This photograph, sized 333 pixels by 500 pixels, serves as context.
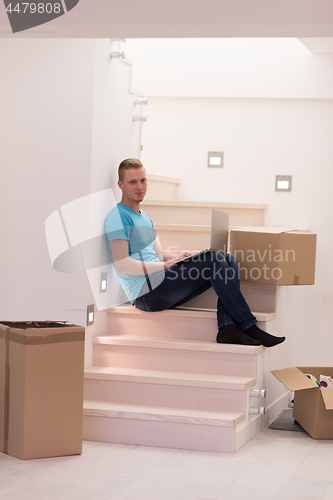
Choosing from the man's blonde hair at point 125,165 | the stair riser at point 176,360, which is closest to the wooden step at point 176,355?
the stair riser at point 176,360

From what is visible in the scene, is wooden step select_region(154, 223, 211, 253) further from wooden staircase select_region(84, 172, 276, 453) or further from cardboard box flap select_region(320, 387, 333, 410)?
cardboard box flap select_region(320, 387, 333, 410)

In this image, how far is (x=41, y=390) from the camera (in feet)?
7.98

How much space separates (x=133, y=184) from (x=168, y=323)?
2.47 ft

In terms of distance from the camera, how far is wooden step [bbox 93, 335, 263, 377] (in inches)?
114

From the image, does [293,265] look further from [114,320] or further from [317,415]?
[114,320]

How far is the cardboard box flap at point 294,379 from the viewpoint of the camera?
2.89 metres

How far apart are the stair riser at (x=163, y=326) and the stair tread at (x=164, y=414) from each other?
0.46 meters

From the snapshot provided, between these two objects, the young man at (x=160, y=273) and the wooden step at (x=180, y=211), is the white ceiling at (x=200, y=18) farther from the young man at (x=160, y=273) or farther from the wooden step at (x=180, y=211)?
the wooden step at (x=180, y=211)

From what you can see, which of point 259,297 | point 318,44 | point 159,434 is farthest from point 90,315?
point 318,44

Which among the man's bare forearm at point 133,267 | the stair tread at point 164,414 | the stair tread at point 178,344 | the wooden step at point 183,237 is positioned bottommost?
the stair tread at point 164,414

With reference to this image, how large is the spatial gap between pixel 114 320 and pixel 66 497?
49.4 inches

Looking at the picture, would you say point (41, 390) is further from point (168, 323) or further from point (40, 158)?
point (40, 158)

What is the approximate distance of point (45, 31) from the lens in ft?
7.15

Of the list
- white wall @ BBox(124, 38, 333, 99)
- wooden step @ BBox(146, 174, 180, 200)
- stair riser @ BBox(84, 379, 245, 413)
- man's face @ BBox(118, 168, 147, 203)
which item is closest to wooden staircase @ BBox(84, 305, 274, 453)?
stair riser @ BBox(84, 379, 245, 413)
